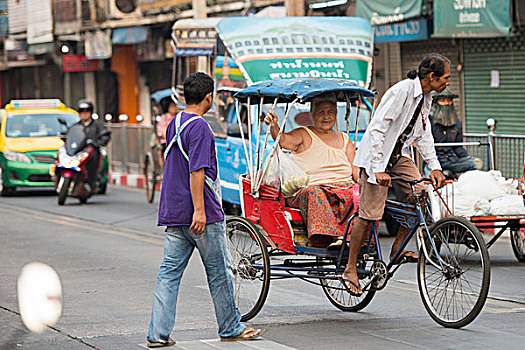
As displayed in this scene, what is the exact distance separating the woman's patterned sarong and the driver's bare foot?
394 mm

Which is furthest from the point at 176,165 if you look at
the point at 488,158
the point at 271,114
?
the point at 488,158

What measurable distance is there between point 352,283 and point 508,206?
136 inches

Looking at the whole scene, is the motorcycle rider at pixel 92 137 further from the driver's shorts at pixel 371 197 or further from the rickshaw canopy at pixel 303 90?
the driver's shorts at pixel 371 197

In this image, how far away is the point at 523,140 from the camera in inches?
535

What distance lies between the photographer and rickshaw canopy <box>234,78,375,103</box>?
8.05 m

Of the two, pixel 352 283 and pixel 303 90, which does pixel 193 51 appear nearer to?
pixel 303 90

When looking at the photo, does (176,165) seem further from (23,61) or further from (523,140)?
(23,61)

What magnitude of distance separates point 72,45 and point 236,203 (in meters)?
24.4

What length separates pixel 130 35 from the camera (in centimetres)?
3164

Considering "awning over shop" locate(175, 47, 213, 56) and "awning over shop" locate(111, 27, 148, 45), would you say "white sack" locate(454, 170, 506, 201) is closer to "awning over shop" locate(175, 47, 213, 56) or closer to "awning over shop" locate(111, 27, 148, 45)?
"awning over shop" locate(175, 47, 213, 56)

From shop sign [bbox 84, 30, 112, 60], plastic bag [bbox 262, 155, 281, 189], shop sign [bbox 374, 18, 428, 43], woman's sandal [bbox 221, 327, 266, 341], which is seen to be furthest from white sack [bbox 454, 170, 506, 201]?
shop sign [bbox 84, 30, 112, 60]

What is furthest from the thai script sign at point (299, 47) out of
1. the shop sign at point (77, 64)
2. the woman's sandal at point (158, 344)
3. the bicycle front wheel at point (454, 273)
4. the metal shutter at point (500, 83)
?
the shop sign at point (77, 64)

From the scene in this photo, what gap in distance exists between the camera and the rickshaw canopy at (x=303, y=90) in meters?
8.05

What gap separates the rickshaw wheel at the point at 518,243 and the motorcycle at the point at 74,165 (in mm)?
9162
